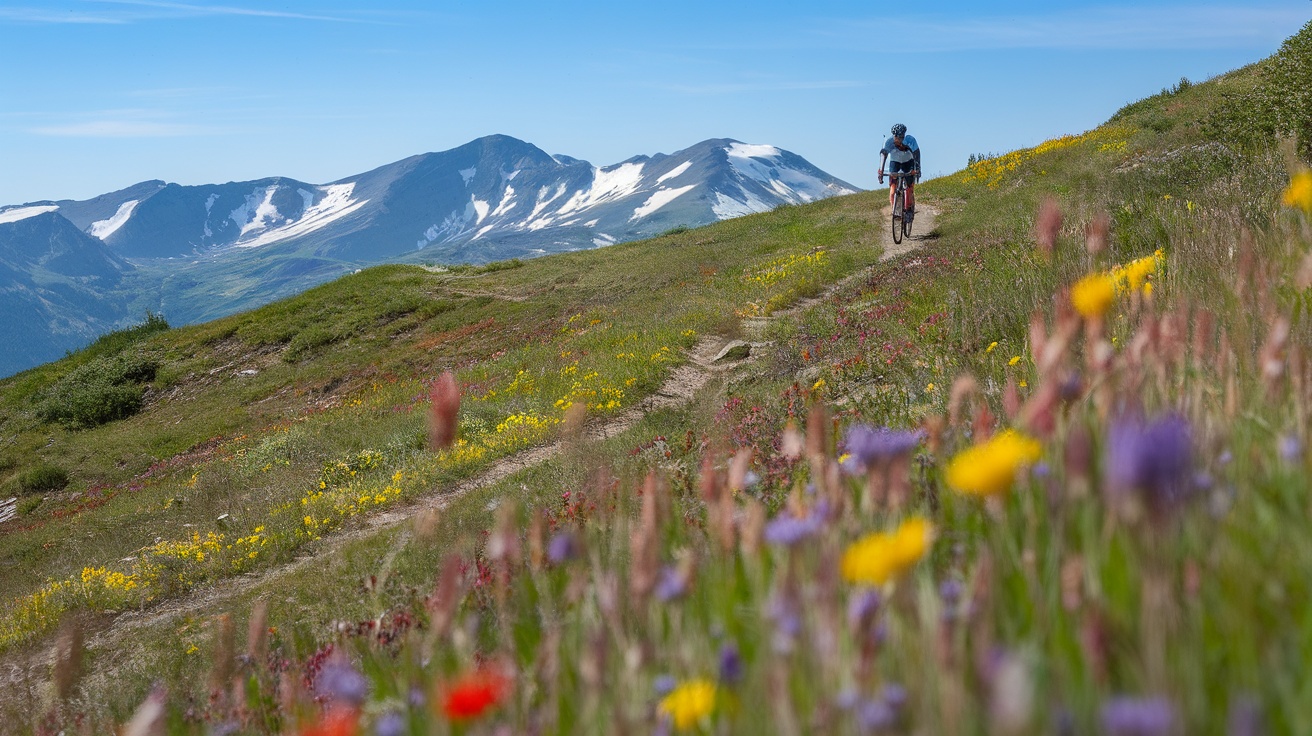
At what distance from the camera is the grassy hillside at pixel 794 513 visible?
55.2 inches

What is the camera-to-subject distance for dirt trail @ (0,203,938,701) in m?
9.18

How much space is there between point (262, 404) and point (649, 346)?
48.7 ft

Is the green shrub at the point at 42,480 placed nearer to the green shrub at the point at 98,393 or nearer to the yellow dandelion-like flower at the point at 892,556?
the green shrub at the point at 98,393

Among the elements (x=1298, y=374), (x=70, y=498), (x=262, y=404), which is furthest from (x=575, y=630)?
(x=262, y=404)

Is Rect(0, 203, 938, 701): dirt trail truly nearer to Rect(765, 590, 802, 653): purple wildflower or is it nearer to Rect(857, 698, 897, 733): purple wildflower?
Rect(765, 590, 802, 653): purple wildflower

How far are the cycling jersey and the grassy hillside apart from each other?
2177 millimetres

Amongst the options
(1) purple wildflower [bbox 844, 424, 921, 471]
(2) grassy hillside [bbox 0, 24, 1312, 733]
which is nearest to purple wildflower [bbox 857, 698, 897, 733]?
(2) grassy hillside [bbox 0, 24, 1312, 733]

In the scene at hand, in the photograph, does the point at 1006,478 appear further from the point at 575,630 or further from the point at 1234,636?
the point at 575,630

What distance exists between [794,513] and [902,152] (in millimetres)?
20855

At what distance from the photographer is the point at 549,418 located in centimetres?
1531

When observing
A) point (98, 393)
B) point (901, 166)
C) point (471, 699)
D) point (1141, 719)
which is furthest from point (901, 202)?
point (98, 393)

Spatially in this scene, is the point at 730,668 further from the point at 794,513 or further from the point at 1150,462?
the point at 1150,462

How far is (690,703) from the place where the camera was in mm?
1559

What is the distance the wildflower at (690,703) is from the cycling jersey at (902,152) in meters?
21.4
